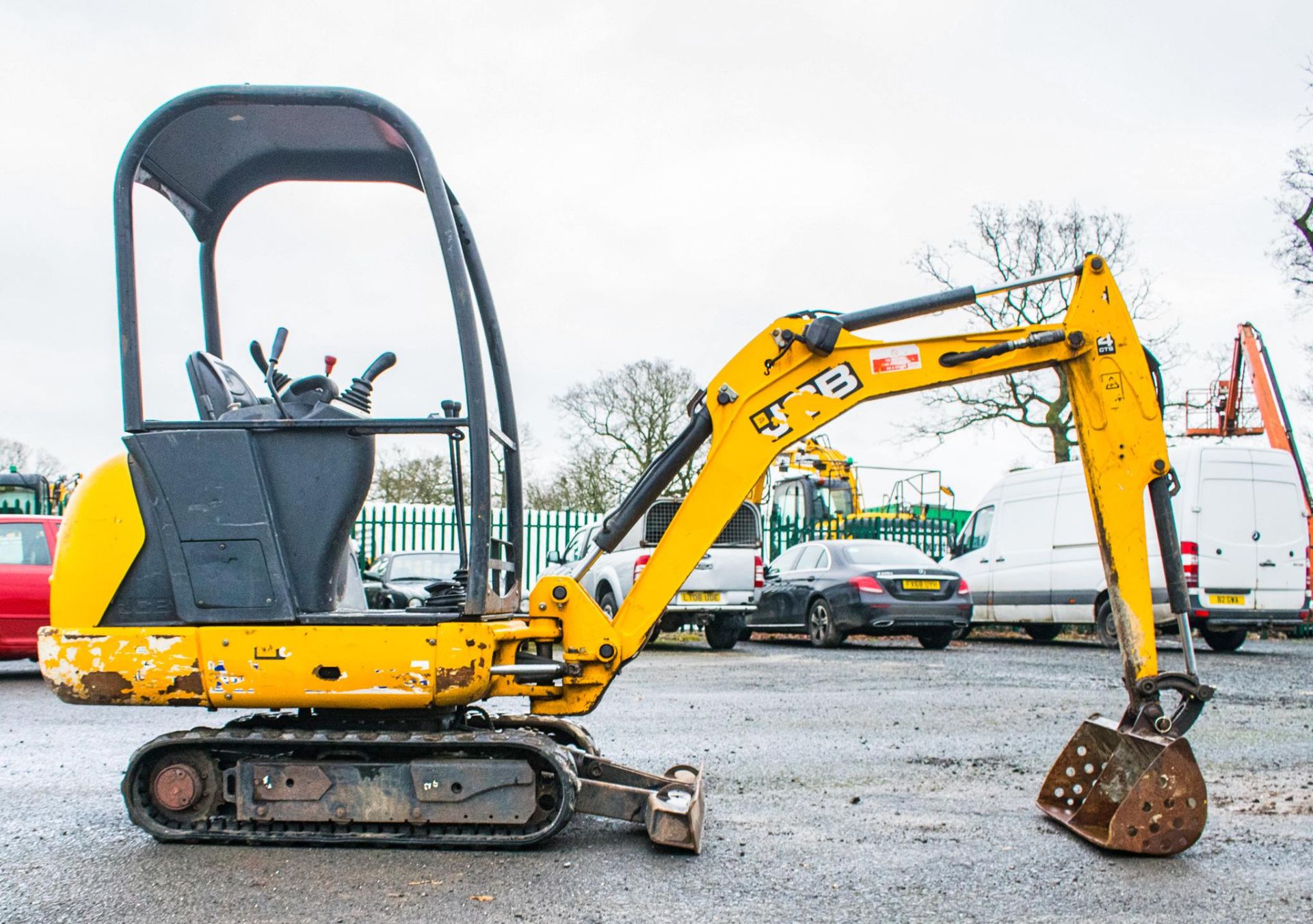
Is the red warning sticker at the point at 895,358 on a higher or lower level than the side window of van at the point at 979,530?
higher

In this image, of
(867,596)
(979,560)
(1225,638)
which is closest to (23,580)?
(867,596)

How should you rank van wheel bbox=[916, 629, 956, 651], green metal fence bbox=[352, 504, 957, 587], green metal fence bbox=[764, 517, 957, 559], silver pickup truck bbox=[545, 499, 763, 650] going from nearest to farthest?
silver pickup truck bbox=[545, 499, 763, 650] → van wheel bbox=[916, 629, 956, 651] → green metal fence bbox=[352, 504, 957, 587] → green metal fence bbox=[764, 517, 957, 559]

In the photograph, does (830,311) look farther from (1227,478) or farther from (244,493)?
(1227,478)

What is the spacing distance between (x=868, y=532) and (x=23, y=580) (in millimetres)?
18407

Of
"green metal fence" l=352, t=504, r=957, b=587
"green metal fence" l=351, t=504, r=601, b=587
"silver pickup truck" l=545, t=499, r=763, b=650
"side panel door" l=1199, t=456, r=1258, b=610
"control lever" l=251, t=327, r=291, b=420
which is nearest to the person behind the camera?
"control lever" l=251, t=327, r=291, b=420

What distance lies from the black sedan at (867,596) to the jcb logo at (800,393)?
37.4ft

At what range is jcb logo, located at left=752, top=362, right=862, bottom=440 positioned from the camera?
5.73 meters

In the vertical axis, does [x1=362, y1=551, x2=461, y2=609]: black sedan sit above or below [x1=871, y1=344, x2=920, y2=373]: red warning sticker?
below

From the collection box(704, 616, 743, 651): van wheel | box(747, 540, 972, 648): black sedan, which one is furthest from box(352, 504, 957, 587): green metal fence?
box(704, 616, 743, 651): van wheel

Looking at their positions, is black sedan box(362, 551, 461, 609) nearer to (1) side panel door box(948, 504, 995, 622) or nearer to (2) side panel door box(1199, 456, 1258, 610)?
(1) side panel door box(948, 504, 995, 622)

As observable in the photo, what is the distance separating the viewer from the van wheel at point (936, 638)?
17.6 m

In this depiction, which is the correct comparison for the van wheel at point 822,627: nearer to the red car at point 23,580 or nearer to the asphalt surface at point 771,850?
the asphalt surface at point 771,850

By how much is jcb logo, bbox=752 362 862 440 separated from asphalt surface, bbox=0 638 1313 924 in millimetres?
1760

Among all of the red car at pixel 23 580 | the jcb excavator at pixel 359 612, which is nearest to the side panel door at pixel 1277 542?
the jcb excavator at pixel 359 612
